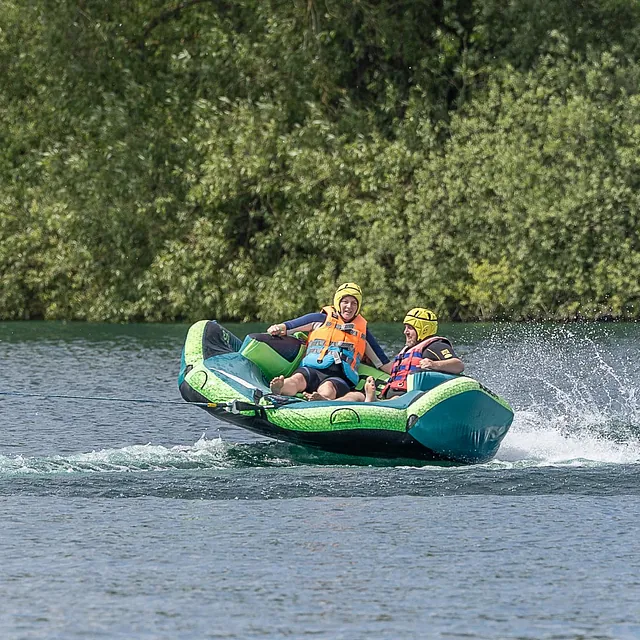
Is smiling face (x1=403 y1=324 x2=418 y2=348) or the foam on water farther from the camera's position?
smiling face (x1=403 y1=324 x2=418 y2=348)

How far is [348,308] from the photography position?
40.7ft

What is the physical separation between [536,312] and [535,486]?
55.5 feet

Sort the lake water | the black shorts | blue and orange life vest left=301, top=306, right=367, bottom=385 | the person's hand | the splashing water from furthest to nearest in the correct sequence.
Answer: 1. the person's hand
2. blue and orange life vest left=301, top=306, right=367, bottom=385
3. the black shorts
4. the splashing water
5. the lake water

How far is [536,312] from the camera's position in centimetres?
2681

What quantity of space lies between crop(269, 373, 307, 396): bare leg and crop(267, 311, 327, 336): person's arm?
76cm

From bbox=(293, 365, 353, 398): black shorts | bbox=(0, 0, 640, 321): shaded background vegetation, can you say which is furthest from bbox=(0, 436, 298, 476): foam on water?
bbox=(0, 0, 640, 321): shaded background vegetation

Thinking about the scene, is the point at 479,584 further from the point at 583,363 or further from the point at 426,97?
the point at 426,97

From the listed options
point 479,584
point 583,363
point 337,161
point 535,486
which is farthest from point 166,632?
point 337,161

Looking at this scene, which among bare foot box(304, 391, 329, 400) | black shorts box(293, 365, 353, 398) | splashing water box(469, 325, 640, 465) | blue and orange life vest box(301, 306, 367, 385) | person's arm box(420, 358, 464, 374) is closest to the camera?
person's arm box(420, 358, 464, 374)

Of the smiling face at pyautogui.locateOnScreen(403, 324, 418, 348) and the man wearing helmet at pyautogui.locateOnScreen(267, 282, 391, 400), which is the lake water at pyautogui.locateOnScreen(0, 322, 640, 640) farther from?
the smiling face at pyautogui.locateOnScreen(403, 324, 418, 348)

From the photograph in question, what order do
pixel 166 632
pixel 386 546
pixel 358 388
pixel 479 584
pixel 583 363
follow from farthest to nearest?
pixel 583 363, pixel 358 388, pixel 386 546, pixel 479 584, pixel 166 632

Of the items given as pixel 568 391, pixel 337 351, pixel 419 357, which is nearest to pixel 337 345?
pixel 337 351

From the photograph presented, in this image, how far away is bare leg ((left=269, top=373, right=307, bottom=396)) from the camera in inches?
468

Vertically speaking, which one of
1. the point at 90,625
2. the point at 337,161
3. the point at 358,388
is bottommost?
the point at 90,625
